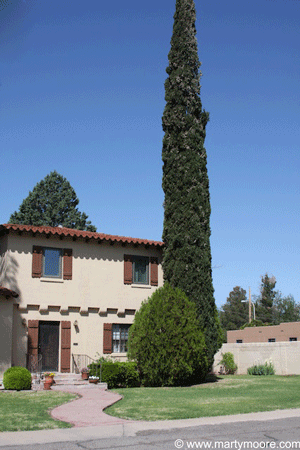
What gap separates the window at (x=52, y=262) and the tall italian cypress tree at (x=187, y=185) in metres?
4.95

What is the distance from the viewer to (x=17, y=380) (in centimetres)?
1778

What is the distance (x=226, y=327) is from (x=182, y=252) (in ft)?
196

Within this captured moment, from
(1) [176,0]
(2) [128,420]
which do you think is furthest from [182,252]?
(1) [176,0]

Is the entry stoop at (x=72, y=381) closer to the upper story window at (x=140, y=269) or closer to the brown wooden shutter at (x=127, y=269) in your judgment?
the brown wooden shutter at (x=127, y=269)

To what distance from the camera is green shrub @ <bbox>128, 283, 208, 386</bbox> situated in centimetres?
2034

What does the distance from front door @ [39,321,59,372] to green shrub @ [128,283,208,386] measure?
3677 millimetres

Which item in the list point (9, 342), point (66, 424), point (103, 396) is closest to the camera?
point (66, 424)

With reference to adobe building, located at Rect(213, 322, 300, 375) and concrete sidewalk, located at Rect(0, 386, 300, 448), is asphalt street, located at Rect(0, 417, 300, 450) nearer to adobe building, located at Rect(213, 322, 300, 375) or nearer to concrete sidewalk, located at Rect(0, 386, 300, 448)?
concrete sidewalk, located at Rect(0, 386, 300, 448)

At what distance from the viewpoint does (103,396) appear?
1627 cm

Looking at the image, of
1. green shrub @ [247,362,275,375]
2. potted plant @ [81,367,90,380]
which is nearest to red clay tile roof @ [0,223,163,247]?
potted plant @ [81,367,90,380]

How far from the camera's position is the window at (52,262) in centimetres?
2309

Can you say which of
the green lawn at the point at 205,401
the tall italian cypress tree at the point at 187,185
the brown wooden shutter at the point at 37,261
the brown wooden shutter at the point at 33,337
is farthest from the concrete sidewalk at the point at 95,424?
the tall italian cypress tree at the point at 187,185

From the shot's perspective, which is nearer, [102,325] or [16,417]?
[16,417]

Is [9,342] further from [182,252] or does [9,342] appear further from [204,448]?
[204,448]
